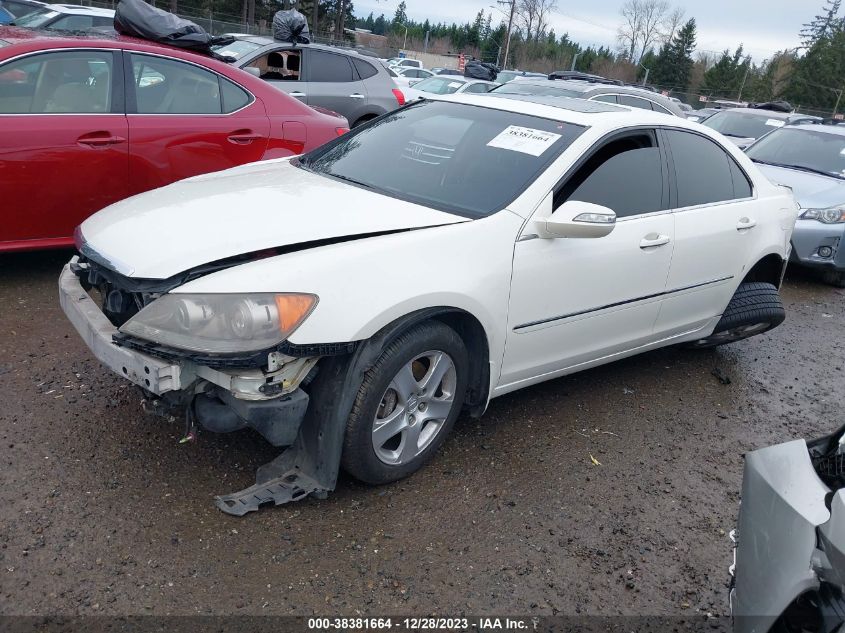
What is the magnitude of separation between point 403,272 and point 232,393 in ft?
2.60

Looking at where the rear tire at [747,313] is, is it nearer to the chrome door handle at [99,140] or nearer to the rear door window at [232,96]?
the rear door window at [232,96]

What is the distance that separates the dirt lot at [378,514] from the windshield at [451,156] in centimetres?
123

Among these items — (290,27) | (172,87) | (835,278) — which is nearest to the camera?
(172,87)

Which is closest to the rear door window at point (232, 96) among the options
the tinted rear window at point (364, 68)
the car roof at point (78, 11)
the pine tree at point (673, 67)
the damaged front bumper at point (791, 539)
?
the damaged front bumper at point (791, 539)

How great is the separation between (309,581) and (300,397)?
25.7 inches

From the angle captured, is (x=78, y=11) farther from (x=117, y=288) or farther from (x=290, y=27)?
(x=117, y=288)

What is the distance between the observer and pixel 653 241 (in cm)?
381

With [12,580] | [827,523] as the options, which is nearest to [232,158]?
[12,580]

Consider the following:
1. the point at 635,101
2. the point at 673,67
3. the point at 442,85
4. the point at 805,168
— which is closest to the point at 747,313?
the point at 805,168

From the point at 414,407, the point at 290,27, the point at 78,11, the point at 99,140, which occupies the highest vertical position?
the point at 290,27

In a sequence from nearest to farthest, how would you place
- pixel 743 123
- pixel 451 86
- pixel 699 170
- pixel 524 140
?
1. pixel 524 140
2. pixel 699 170
3. pixel 743 123
4. pixel 451 86

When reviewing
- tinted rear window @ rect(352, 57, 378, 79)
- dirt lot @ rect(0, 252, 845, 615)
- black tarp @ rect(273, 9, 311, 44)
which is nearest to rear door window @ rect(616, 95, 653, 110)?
tinted rear window @ rect(352, 57, 378, 79)

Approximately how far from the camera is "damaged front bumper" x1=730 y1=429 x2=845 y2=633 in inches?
68.9

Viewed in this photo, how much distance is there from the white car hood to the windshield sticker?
25.5 inches
